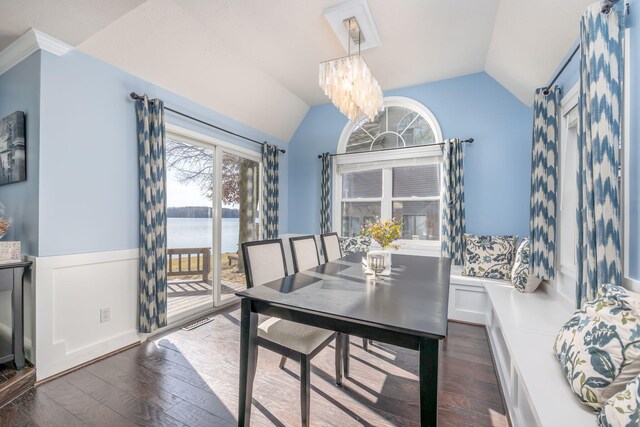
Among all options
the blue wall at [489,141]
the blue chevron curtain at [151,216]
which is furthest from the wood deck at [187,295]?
the blue wall at [489,141]

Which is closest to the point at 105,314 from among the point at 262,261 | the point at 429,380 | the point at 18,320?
the point at 18,320

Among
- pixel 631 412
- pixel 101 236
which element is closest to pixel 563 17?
pixel 631 412

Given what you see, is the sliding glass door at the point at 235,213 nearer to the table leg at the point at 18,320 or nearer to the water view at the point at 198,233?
the water view at the point at 198,233

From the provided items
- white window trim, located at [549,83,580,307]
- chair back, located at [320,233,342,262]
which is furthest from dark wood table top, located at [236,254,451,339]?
white window trim, located at [549,83,580,307]

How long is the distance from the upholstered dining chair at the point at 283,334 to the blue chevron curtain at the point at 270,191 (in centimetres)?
196

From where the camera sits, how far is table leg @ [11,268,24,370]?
1881mm

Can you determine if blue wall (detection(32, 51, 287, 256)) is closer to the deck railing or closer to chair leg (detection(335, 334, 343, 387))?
the deck railing

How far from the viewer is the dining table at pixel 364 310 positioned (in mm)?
1008

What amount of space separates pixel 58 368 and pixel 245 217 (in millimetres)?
2382

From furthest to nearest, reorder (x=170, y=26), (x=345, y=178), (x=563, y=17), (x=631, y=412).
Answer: (x=345, y=178)
(x=170, y=26)
(x=563, y=17)
(x=631, y=412)

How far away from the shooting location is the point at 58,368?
2.01 m

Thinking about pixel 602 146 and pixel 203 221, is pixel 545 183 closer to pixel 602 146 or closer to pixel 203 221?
Answer: pixel 602 146

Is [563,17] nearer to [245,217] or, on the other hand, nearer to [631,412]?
[631,412]

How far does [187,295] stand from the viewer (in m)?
3.26
